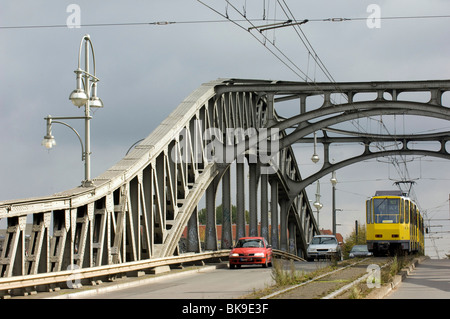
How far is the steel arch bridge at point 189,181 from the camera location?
20.0 metres

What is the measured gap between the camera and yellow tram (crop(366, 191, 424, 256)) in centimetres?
4094

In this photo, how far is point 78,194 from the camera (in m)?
21.0

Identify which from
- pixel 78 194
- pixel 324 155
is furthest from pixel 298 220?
pixel 78 194

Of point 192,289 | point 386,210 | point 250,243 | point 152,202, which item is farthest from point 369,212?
point 192,289

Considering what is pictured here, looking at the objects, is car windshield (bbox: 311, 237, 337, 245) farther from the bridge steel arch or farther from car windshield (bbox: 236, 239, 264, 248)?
car windshield (bbox: 236, 239, 264, 248)

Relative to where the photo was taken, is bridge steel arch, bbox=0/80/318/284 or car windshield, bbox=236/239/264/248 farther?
car windshield, bbox=236/239/264/248

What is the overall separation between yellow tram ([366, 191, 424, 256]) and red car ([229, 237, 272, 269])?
8807 mm

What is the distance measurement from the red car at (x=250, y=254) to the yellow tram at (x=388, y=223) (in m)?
8.81

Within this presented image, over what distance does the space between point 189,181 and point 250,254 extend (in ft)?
15.4

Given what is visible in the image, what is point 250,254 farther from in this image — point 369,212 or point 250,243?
point 369,212

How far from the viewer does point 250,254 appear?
110ft

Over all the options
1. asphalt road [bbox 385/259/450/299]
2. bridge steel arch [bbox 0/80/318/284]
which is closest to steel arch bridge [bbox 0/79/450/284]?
bridge steel arch [bbox 0/80/318/284]

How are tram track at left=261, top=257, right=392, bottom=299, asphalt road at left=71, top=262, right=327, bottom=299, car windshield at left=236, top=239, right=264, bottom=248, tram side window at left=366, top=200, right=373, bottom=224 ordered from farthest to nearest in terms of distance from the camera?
1. tram side window at left=366, top=200, right=373, bottom=224
2. car windshield at left=236, top=239, right=264, bottom=248
3. asphalt road at left=71, top=262, right=327, bottom=299
4. tram track at left=261, top=257, right=392, bottom=299
